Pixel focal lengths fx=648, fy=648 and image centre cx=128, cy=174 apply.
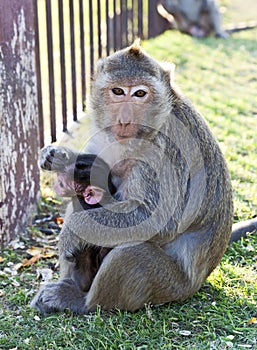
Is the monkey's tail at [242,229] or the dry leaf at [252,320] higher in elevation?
the dry leaf at [252,320]

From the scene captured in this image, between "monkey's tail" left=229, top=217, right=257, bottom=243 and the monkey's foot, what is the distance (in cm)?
136

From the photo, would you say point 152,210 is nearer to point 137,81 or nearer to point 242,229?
point 137,81

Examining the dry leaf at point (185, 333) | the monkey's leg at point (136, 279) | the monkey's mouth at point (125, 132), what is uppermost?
the monkey's mouth at point (125, 132)

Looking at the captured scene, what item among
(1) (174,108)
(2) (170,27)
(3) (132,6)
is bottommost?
(2) (170,27)

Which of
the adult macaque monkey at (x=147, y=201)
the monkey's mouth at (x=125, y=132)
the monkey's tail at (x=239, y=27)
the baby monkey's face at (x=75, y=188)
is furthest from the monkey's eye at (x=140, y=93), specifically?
the monkey's tail at (x=239, y=27)

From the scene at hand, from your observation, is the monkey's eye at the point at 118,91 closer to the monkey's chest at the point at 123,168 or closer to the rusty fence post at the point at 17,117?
the monkey's chest at the point at 123,168

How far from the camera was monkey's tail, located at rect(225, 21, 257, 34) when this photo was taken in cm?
1330

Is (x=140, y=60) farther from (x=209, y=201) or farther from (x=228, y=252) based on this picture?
(x=228, y=252)

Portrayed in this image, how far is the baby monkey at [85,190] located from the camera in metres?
3.98

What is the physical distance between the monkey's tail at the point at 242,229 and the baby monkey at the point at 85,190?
3.92 ft

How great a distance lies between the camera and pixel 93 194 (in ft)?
13.1

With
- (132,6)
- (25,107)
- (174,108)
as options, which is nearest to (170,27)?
(132,6)

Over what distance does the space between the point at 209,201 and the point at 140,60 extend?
3.12 feet

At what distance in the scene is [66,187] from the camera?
158 inches
